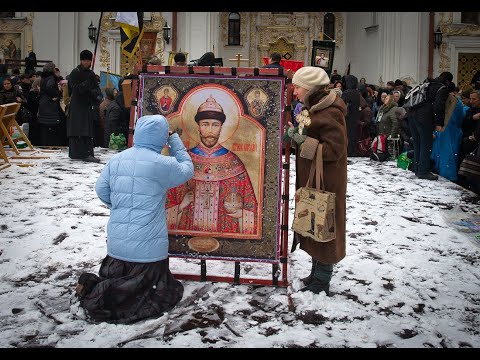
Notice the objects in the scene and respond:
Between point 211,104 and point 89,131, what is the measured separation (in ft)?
19.8

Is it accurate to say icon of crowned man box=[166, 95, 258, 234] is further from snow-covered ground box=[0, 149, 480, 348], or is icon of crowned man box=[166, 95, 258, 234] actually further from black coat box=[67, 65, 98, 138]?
black coat box=[67, 65, 98, 138]

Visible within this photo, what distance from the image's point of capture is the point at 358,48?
23.6 m

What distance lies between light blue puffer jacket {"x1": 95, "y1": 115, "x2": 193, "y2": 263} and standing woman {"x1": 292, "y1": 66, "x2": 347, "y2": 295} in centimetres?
96

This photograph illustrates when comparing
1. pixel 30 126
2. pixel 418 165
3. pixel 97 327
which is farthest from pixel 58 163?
pixel 97 327

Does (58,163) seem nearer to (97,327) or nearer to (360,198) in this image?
(360,198)

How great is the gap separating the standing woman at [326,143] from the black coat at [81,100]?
621cm

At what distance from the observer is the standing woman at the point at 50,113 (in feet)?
36.7

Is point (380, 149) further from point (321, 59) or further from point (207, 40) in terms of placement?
point (207, 40)

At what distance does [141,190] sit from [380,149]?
331 inches

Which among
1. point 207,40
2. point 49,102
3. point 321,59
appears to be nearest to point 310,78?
point 321,59

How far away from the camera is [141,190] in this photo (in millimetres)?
3885

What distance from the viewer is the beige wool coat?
4.03 m

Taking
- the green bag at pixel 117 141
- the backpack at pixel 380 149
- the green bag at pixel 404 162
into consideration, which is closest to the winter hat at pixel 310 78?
the green bag at pixel 404 162

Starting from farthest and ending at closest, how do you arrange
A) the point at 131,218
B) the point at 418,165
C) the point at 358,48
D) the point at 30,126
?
the point at 358,48 → the point at 30,126 → the point at 418,165 → the point at 131,218
